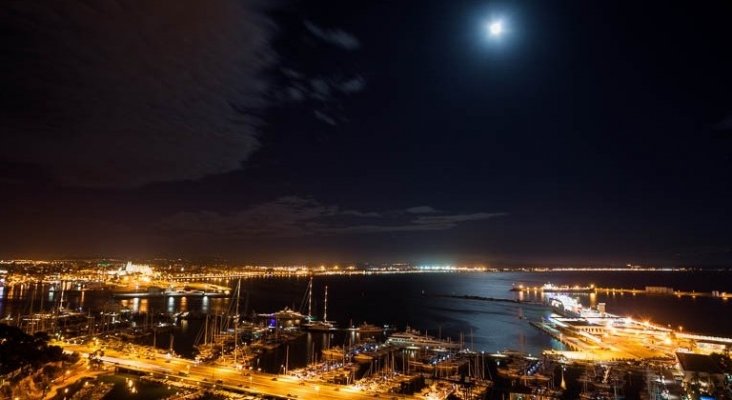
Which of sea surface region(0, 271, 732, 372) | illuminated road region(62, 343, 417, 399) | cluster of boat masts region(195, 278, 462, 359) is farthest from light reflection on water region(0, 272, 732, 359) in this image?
illuminated road region(62, 343, 417, 399)

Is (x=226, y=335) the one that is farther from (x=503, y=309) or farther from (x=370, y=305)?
(x=503, y=309)

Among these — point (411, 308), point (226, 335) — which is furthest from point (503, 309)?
point (226, 335)

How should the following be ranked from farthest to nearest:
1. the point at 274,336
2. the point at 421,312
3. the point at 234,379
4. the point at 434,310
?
the point at 434,310 → the point at 421,312 → the point at 274,336 → the point at 234,379

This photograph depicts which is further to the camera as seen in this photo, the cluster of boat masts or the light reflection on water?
the light reflection on water

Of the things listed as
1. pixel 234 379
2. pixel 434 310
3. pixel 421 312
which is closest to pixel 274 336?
pixel 234 379

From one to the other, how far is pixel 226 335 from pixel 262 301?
25.2 m

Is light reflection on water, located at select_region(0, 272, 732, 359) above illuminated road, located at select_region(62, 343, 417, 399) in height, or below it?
below

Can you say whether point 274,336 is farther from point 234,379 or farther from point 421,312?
point 421,312

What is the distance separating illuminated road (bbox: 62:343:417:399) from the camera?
15.5 metres

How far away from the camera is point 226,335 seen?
27.4 meters

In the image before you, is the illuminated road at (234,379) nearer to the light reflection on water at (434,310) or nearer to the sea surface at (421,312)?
the sea surface at (421,312)

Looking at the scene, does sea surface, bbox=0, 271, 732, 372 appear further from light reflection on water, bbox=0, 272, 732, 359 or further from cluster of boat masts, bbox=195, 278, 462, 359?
cluster of boat masts, bbox=195, 278, 462, 359

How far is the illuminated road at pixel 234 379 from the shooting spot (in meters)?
15.5

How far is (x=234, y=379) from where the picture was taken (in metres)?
17.1
